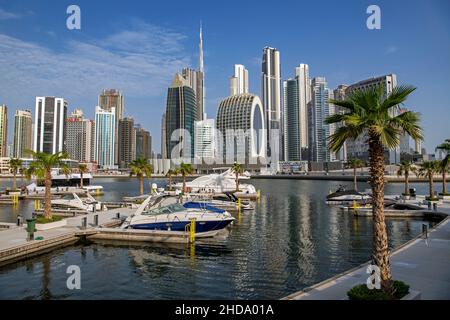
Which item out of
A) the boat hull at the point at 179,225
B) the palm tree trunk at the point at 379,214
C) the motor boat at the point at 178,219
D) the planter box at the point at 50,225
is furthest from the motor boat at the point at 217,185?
the palm tree trunk at the point at 379,214

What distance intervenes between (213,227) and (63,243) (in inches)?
561

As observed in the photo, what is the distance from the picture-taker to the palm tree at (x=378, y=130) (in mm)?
13266

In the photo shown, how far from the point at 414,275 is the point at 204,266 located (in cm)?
1359

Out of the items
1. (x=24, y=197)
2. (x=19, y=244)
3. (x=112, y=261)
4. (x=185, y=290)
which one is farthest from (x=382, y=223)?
(x=24, y=197)

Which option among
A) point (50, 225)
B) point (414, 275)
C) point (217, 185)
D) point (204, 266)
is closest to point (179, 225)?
point (204, 266)

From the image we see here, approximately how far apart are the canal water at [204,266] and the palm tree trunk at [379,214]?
697 cm

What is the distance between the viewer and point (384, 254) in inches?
522

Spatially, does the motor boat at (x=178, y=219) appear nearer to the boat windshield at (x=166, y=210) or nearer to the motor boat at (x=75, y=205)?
the boat windshield at (x=166, y=210)

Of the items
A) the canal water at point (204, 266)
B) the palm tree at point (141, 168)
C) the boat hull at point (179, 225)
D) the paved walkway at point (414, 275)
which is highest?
the palm tree at point (141, 168)

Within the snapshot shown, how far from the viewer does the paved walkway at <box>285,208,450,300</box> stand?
47.8ft

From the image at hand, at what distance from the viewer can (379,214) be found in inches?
526

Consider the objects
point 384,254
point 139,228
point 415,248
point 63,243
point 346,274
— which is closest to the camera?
point 384,254

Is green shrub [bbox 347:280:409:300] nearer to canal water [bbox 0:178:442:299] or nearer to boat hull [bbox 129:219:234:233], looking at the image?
canal water [bbox 0:178:442:299]
